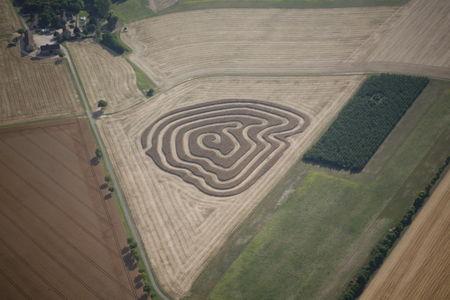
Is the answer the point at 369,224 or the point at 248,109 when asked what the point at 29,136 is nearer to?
the point at 248,109

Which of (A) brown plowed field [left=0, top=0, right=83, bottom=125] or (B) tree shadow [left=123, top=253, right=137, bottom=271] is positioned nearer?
(B) tree shadow [left=123, top=253, right=137, bottom=271]

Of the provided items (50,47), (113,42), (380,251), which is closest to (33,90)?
(50,47)

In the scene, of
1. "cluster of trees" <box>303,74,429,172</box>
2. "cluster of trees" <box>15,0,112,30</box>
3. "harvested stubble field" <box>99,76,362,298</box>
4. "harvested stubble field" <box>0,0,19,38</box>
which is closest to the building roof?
"cluster of trees" <box>15,0,112,30</box>

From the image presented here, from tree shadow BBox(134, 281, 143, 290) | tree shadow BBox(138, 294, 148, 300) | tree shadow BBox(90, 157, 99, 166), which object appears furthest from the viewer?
tree shadow BBox(90, 157, 99, 166)

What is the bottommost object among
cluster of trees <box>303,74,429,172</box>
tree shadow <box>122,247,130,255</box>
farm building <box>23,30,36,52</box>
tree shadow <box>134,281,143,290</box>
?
tree shadow <box>134,281,143,290</box>

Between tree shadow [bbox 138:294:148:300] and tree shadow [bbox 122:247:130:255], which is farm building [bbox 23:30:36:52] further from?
tree shadow [bbox 138:294:148:300]

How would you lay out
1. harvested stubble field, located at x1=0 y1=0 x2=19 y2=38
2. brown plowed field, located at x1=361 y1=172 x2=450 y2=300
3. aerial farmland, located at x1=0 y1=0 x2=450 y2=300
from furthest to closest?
harvested stubble field, located at x1=0 y1=0 x2=19 y2=38
aerial farmland, located at x1=0 y1=0 x2=450 y2=300
brown plowed field, located at x1=361 y1=172 x2=450 y2=300

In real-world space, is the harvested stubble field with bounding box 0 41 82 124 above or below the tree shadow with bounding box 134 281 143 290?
above
